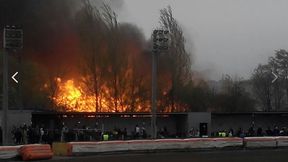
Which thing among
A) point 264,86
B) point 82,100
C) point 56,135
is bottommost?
point 56,135

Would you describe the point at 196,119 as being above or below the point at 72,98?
below

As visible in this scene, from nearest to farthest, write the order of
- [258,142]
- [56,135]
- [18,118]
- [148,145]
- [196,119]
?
[148,145], [258,142], [56,135], [18,118], [196,119]

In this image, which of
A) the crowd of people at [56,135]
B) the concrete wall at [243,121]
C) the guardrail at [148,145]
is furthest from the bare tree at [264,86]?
the guardrail at [148,145]

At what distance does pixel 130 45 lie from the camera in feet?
230

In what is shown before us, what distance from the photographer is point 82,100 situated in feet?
230

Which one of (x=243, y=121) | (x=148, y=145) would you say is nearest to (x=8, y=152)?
(x=148, y=145)

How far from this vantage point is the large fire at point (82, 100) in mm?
69438

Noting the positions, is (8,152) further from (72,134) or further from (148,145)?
(72,134)

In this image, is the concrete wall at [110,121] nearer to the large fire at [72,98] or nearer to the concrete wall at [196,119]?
the concrete wall at [196,119]

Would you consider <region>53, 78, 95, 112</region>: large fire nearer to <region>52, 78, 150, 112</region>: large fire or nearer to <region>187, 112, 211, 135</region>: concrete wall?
<region>52, 78, 150, 112</region>: large fire

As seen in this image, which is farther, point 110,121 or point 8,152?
point 110,121

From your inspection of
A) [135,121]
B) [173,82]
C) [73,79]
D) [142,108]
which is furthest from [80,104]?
[135,121]

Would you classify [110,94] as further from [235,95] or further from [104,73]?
[235,95]

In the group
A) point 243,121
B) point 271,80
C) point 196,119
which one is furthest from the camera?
point 271,80
